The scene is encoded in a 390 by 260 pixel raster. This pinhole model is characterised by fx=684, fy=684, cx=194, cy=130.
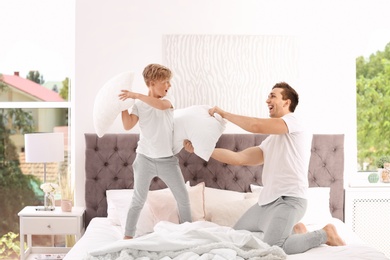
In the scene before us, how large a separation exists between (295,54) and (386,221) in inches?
59.5

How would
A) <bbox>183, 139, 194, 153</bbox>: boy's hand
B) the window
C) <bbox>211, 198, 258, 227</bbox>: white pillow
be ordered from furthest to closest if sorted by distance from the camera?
the window, <bbox>211, 198, 258, 227</bbox>: white pillow, <bbox>183, 139, 194, 153</bbox>: boy's hand

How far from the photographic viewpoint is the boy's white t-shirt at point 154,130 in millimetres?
4426

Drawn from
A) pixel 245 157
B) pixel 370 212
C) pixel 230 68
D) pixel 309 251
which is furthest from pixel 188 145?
pixel 370 212

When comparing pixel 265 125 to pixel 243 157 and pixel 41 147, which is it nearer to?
pixel 243 157

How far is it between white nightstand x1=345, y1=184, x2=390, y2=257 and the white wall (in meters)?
0.24

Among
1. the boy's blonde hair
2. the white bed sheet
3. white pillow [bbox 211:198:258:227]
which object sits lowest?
the white bed sheet

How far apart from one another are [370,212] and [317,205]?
0.59 meters

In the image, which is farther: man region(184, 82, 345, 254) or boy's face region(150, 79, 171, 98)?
boy's face region(150, 79, 171, 98)

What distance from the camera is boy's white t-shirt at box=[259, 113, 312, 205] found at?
421 cm

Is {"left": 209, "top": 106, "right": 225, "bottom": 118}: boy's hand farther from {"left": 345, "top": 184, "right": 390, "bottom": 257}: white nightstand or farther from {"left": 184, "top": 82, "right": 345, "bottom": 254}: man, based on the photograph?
{"left": 345, "top": 184, "right": 390, "bottom": 257}: white nightstand

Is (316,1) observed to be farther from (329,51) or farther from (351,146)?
(351,146)

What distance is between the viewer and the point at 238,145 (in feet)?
17.5

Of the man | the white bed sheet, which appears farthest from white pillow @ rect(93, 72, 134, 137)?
the white bed sheet

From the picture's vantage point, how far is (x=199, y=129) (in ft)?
14.2
